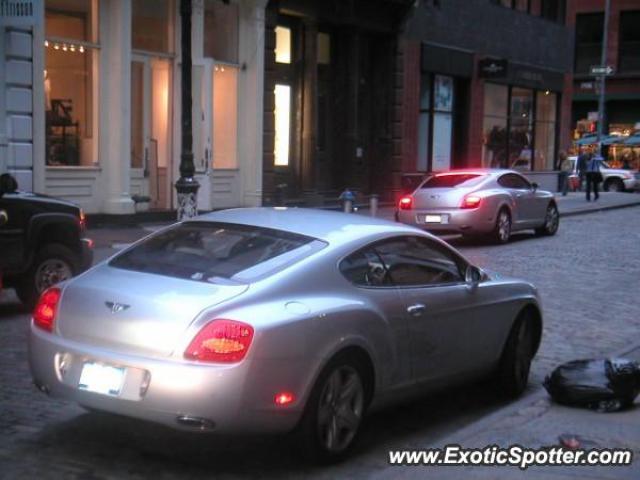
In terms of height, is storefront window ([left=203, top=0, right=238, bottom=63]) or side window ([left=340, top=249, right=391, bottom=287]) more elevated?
storefront window ([left=203, top=0, right=238, bottom=63])

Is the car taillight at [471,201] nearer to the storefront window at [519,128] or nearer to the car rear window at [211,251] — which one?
the car rear window at [211,251]

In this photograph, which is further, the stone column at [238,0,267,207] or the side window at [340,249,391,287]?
the stone column at [238,0,267,207]

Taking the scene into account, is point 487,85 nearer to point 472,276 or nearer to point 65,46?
point 65,46

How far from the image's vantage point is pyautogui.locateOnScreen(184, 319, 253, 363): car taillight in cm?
475

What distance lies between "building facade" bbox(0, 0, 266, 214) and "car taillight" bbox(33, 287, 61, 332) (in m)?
10.1

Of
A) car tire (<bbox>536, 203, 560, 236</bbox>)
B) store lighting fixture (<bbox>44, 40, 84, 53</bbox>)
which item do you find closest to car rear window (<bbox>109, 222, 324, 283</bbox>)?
store lighting fixture (<bbox>44, 40, 84, 53</bbox>)

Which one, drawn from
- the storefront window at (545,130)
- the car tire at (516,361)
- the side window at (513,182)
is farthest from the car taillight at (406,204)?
the storefront window at (545,130)

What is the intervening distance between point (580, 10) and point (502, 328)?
184ft

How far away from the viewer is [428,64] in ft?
87.8

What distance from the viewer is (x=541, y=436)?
19.3ft

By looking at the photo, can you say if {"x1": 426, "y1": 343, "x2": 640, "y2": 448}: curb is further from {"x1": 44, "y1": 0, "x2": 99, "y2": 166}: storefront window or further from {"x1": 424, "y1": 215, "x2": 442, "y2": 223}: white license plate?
{"x1": 44, "y1": 0, "x2": 99, "y2": 166}: storefront window

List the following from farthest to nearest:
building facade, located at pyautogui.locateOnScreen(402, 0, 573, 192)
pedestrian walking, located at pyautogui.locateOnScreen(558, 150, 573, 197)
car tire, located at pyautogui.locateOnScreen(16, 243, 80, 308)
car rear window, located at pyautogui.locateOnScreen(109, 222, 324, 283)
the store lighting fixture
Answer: pedestrian walking, located at pyautogui.locateOnScreen(558, 150, 573, 197), building facade, located at pyautogui.locateOnScreen(402, 0, 573, 192), the store lighting fixture, car tire, located at pyautogui.locateOnScreen(16, 243, 80, 308), car rear window, located at pyautogui.locateOnScreen(109, 222, 324, 283)

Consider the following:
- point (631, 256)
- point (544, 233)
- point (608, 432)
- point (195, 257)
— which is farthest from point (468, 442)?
point (544, 233)

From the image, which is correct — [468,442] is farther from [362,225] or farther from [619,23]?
[619,23]
